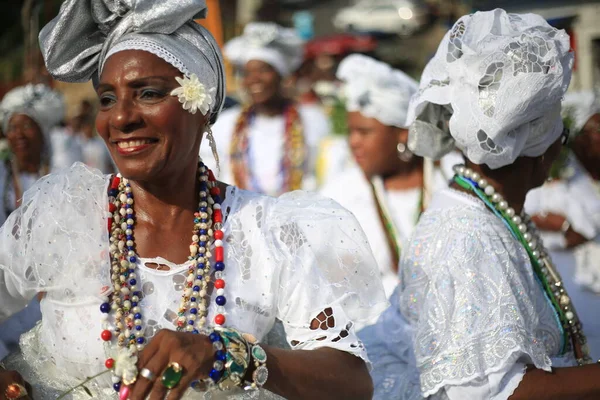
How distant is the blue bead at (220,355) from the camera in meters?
2.02

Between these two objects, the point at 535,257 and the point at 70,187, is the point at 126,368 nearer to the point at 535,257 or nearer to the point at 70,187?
the point at 70,187

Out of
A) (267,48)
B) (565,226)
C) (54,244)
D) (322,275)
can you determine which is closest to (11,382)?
(54,244)

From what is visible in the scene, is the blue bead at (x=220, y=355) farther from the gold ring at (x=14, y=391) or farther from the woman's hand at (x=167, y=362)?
the gold ring at (x=14, y=391)

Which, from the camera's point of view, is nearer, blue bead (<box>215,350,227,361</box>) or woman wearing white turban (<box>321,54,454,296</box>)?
blue bead (<box>215,350,227,361</box>)

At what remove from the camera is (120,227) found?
8.25ft

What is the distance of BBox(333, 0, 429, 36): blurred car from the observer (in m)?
20.7

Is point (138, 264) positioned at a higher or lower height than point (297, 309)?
higher

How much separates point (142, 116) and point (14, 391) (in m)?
0.88

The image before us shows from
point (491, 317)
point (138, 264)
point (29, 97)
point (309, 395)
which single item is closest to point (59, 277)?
point (138, 264)

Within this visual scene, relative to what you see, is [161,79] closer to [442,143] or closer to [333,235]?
[333,235]

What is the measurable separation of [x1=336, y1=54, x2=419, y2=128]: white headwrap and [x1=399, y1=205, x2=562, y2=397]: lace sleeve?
2593 millimetres

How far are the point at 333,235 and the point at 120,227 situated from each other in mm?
691

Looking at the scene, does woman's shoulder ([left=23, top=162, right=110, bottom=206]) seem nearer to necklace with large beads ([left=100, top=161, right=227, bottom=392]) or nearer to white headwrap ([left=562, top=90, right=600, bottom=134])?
necklace with large beads ([left=100, top=161, right=227, bottom=392])

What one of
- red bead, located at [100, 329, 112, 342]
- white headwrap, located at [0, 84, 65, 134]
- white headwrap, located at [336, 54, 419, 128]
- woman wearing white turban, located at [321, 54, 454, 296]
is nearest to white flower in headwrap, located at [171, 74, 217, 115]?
red bead, located at [100, 329, 112, 342]
